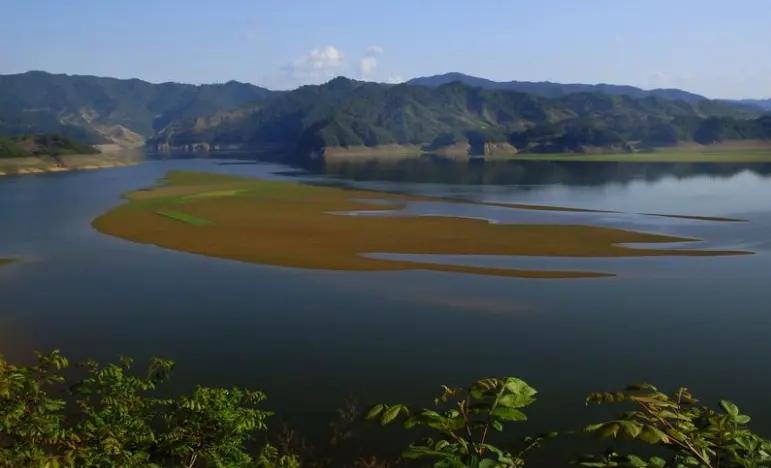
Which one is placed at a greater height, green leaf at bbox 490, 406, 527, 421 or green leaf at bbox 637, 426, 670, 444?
green leaf at bbox 637, 426, 670, 444

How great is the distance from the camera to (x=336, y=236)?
43875 mm

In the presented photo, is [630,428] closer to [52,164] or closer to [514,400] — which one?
[514,400]

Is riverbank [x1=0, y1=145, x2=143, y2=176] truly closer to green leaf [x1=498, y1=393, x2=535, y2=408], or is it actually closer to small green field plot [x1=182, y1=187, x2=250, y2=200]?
small green field plot [x1=182, y1=187, x2=250, y2=200]

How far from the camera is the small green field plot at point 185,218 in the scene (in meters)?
50.2

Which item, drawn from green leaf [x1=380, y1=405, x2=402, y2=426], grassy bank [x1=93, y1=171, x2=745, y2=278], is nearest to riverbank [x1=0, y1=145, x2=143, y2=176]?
grassy bank [x1=93, y1=171, x2=745, y2=278]

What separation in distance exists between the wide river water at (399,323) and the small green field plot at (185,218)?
313 inches

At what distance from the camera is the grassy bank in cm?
3684

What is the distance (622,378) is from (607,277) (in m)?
13.6

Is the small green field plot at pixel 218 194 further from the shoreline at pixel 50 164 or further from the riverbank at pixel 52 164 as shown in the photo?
the riverbank at pixel 52 164

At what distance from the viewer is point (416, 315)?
2511 cm

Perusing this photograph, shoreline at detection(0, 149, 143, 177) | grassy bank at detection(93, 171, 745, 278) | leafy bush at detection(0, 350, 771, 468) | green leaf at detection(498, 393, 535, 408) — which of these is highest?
green leaf at detection(498, 393, 535, 408)

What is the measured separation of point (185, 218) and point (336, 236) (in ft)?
52.6

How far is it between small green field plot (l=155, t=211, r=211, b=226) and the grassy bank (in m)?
0.08

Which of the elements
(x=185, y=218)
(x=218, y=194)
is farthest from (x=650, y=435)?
(x=218, y=194)
